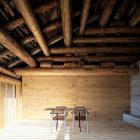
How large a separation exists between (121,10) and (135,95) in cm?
523

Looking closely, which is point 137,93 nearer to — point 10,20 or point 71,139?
point 71,139

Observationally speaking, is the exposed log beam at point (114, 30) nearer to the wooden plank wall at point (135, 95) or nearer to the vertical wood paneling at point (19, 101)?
the wooden plank wall at point (135, 95)

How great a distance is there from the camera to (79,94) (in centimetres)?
1130

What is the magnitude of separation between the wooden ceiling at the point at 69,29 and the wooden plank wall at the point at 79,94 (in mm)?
942

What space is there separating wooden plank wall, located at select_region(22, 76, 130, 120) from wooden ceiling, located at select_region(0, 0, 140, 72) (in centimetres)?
94

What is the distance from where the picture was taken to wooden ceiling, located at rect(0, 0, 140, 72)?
467cm

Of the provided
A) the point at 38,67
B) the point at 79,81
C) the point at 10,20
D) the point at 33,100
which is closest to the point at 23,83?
the point at 33,100

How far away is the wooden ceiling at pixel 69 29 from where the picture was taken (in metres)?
4.67

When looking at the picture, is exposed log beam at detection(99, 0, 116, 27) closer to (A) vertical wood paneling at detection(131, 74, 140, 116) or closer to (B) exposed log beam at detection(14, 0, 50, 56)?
(B) exposed log beam at detection(14, 0, 50, 56)

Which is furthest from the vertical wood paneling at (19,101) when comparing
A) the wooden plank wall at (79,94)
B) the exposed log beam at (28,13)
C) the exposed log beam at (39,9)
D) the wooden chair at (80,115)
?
the exposed log beam at (39,9)

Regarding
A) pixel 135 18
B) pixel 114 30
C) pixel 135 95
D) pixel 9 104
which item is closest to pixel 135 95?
pixel 135 95

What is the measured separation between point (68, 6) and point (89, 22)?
2.54 m

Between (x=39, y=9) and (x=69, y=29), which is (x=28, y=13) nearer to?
(x=39, y=9)

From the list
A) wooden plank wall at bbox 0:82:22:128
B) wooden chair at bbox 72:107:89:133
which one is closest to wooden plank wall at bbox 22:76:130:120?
wooden plank wall at bbox 0:82:22:128
